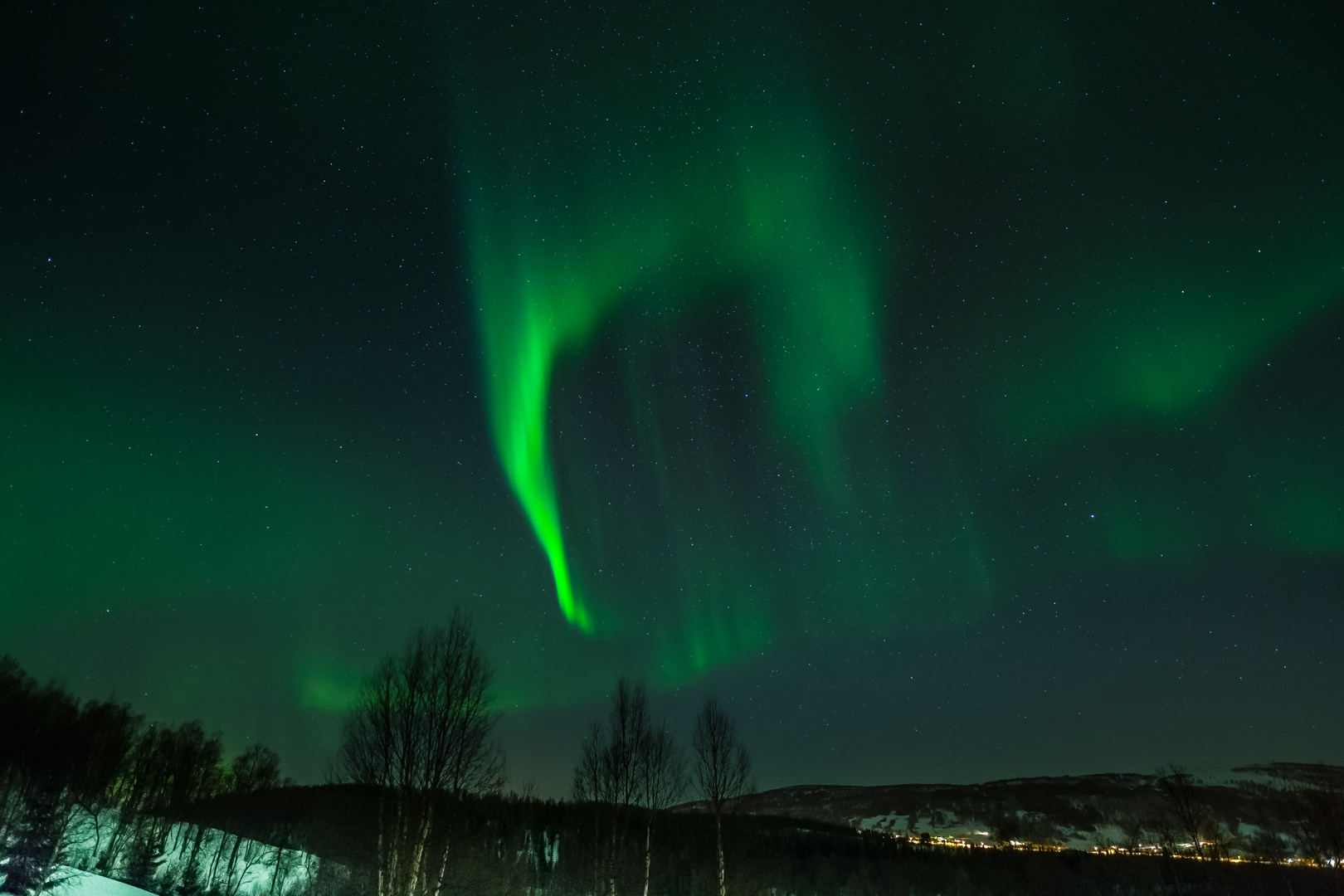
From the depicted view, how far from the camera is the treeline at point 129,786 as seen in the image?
52531 mm

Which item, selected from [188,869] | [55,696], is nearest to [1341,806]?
[188,869]

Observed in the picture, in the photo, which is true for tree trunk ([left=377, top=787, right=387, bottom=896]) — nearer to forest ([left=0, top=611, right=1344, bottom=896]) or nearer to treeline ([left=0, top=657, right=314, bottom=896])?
forest ([left=0, top=611, right=1344, bottom=896])

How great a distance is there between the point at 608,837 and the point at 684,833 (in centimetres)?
8011

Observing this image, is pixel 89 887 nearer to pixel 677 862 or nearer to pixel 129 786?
pixel 129 786

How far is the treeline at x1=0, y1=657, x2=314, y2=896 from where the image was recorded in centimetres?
5253

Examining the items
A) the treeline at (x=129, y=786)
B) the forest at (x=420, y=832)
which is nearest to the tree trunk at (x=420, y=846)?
the forest at (x=420, y=832)

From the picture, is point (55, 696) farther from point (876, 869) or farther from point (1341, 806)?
point (1341, 806)

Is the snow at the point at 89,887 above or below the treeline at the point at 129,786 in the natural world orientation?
below

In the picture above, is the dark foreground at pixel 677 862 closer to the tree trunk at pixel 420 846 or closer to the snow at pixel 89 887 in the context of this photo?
the snow at pixel 89 887

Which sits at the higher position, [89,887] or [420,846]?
[420,846]

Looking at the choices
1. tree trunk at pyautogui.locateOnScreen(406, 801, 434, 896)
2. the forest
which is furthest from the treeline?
tree trunk at pyautogui.locateOnScreen(406, 801, 434, 896)

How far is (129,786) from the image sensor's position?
7144 centimetres

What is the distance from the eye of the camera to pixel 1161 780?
59.5 metres

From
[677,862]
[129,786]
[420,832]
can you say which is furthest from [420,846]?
[677,862]
